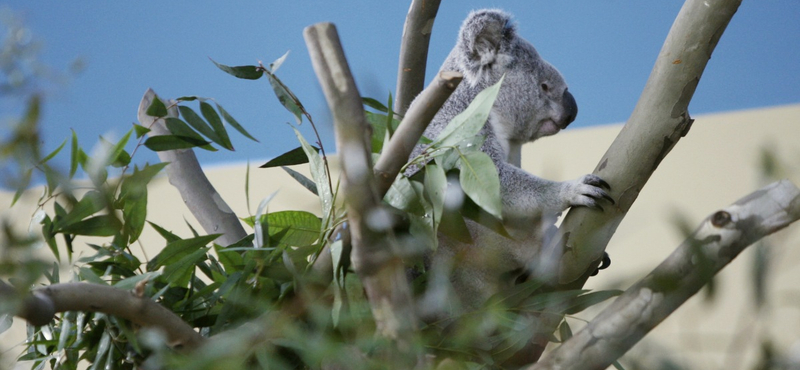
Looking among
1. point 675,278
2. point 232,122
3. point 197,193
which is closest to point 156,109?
point 232,122

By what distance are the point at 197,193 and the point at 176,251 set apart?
0.55 meters

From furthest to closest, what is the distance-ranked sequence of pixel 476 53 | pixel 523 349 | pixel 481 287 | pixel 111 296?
pixel 476 53 → pixel 481 287 → pixel 523 349 → pixel 111 296

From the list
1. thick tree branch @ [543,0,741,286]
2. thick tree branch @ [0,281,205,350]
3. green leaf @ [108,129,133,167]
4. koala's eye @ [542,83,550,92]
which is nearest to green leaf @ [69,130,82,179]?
green leaf @ [108,129,133,167]

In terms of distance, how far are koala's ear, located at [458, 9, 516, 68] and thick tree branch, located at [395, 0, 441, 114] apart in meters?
0.09

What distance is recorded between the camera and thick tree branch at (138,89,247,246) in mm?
1579

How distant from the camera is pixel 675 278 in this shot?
0.47 m

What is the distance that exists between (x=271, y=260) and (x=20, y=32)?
0.68 metres

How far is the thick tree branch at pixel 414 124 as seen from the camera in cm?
65

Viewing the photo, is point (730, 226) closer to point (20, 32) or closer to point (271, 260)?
point (20, 32)

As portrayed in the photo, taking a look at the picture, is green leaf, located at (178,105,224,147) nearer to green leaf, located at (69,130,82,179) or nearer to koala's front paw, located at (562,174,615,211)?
green leaf, located at (69,130,82,179)

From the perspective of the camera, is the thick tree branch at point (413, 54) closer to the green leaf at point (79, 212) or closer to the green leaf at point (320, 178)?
the green leaf at point (320, 178)

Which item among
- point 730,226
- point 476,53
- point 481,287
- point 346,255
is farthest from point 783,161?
point 476,53

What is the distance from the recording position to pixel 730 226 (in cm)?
51

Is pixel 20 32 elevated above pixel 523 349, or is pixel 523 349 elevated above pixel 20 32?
pixel 20 32
